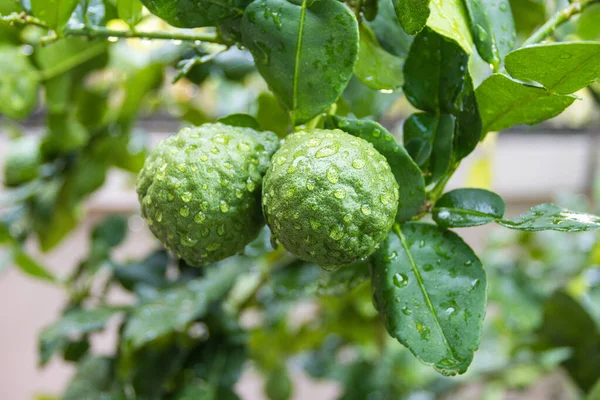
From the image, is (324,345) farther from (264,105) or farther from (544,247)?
(264,105)

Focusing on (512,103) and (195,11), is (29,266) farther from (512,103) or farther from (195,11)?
(512,103)

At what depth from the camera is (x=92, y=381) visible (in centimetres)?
83

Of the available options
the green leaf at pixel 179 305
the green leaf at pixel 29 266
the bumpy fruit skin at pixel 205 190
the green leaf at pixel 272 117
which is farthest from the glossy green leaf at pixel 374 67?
the green leaf at pixel 29 266

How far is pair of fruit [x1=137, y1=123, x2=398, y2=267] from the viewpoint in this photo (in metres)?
0.34

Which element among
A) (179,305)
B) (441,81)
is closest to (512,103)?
(441,81)

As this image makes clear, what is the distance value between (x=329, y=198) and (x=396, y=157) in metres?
0.08

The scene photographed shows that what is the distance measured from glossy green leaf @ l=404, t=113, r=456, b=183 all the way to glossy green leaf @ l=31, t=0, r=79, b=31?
0.28 m

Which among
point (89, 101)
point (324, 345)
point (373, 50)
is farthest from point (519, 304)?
point (89, 101)

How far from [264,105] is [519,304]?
0.63 m

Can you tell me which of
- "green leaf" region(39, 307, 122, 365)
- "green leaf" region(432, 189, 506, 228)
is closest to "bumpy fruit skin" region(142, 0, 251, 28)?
"green leaf" region(432, 189, 506, 228)

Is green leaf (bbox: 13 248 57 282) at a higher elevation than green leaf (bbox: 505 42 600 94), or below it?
below

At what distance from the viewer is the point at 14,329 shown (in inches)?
85.4

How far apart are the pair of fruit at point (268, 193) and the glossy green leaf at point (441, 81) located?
9 centimetres

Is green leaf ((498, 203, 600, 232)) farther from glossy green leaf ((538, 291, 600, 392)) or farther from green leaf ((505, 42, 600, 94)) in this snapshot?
glossy green leaf ((538, 291, 600, 392))
